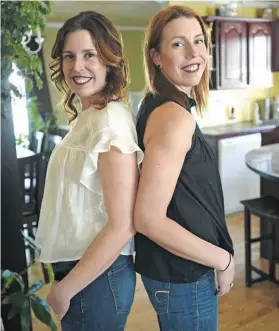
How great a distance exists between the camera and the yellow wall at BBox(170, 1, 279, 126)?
4969mm

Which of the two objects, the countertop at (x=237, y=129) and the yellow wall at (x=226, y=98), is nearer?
the countertop at (x=237, y=129)

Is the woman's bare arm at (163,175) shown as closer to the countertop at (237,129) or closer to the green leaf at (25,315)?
the green leaf at (25,315)

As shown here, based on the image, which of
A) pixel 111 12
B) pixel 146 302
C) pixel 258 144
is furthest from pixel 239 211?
pixel 111 12

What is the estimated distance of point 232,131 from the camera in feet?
15.3

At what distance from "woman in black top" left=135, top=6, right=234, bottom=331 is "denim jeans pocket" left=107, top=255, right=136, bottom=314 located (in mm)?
35

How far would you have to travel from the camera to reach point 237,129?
15.6ft

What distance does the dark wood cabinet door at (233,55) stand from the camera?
471cm

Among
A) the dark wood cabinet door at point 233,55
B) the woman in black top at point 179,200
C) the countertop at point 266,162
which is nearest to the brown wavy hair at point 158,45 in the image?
the woman in black top at point 179,200

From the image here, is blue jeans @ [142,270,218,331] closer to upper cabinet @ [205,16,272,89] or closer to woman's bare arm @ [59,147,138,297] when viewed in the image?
woman's bare arm @ [59,147,138,297]

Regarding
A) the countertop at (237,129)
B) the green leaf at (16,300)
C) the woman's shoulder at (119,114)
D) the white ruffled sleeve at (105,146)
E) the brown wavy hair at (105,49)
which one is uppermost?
the brown wavy hair at (105,49)

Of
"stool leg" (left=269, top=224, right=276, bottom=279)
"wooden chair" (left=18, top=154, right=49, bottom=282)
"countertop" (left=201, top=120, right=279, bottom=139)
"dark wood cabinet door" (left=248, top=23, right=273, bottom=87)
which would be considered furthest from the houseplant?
"dark wood cabinet door" (left=248, top=23, right=273, bottom=87)

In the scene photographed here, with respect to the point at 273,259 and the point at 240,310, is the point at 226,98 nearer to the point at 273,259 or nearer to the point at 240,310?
the point at 273,259

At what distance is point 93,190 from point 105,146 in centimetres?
12

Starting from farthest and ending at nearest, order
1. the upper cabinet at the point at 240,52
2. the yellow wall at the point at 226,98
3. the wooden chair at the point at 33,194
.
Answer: the yellow wall at the point at 226,98 < the upper cabinet at the point at 240,52 < the wooden chair at the point at 33,194
